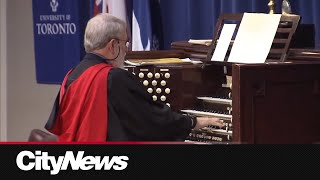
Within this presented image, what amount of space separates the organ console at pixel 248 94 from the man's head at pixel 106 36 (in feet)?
1.15

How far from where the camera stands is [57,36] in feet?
17.6

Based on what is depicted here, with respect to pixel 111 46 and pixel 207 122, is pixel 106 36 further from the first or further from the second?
pixel 207 122

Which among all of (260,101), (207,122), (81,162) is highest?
(81,162)

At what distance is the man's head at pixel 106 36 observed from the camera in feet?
9.93

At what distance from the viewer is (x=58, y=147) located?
1461 mm

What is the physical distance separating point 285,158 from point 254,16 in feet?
6.06

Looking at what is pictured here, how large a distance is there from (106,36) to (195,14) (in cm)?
170

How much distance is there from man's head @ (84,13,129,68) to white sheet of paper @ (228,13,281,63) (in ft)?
1.81

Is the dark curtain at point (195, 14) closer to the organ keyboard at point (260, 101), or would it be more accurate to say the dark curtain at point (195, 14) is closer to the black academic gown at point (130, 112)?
the organ keyboard at point (260, 101)

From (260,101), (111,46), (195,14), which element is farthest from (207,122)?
(195,14)

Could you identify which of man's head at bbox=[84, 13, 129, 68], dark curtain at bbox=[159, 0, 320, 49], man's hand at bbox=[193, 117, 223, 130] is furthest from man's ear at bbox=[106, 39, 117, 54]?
dark curtain at bbox=[159, 0, 320, 49]

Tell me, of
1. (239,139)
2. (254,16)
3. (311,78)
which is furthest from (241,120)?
(254,16)

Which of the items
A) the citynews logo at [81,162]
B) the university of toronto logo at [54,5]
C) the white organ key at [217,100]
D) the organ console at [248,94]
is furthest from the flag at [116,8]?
the citynews logo at [81,162]

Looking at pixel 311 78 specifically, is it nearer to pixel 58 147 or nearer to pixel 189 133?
pixel 189 133
